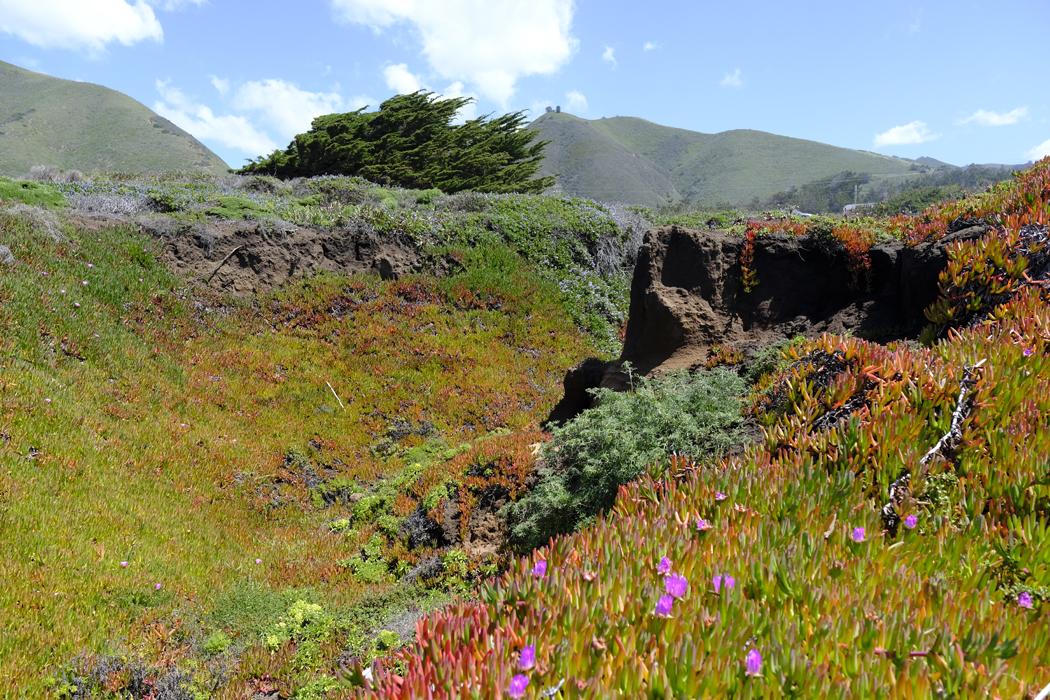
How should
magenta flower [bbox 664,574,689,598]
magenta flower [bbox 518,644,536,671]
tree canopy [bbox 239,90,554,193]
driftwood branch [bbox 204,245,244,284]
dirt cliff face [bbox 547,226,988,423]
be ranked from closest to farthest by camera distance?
magenta flower [bbox 518,644,536,671]
magenta flower [bbox 664,574,689,598]
dirt cliff face [bbox 547,226,988,423]
driftwood branch [bbox 204,245,244,284]
tree canopy [bbox 239,90,554,193]

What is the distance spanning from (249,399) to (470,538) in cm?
619

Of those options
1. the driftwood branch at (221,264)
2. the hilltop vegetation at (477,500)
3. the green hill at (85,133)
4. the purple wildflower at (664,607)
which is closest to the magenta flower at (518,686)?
the hilltop vegetation at (477,500)

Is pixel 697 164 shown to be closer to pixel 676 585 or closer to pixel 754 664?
pixel 676 585

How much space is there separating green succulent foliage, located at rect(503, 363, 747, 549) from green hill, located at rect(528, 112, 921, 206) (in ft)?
327

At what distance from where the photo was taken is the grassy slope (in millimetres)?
5391

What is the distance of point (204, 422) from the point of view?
9.73m

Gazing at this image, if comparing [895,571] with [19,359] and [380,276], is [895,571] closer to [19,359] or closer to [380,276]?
[19,359]

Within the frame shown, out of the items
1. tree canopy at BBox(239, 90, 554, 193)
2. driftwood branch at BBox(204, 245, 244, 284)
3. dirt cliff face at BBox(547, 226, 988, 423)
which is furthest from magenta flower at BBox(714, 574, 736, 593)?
tree canopy at BBox(239, 90, 554, 193)

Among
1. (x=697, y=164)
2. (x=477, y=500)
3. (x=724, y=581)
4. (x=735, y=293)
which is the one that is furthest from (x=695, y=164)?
(x=724, y=581)

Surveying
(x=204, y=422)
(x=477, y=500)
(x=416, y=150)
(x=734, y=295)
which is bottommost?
(x=477, y=500)

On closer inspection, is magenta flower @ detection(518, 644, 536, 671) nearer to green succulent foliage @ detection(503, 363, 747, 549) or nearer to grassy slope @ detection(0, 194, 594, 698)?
green succulent foliage @ detection(503, 363, 747, 549)

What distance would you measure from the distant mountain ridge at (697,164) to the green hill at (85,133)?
218ft

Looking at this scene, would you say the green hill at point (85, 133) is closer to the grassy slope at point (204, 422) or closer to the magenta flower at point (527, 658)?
the grassy slope at point (204, 422)

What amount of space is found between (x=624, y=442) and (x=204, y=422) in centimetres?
763
